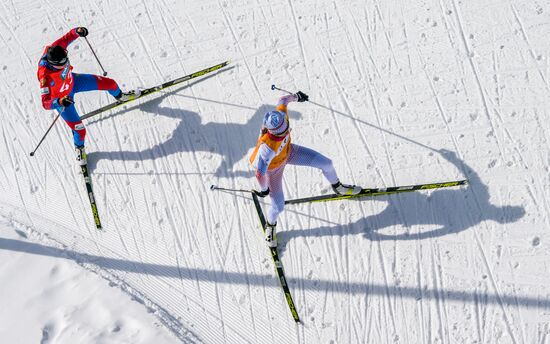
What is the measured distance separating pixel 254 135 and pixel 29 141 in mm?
3641

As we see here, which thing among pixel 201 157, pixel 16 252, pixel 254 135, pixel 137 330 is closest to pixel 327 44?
pixel 254 135

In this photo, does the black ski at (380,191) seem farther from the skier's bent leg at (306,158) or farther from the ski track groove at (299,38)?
the ski track groove at (299,38)

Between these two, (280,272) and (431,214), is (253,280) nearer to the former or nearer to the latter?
(280,272)

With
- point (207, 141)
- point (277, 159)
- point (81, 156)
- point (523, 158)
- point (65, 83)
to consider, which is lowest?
point (523, 158)

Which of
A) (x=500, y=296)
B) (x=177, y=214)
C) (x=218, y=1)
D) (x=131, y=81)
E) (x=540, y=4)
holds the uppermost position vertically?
(x=218, y=1)

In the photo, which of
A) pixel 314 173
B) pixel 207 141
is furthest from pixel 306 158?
pixel 207 141

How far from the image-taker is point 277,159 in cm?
579

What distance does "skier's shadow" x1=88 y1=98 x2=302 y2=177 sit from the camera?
7.60 metres

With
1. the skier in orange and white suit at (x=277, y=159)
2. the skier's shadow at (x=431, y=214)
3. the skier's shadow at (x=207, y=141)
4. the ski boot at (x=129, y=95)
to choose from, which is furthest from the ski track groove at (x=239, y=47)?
the skier's shadow at (x=431, y=214)

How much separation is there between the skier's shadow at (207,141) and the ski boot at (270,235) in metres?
1.13

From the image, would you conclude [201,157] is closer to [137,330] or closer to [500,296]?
[137,330]

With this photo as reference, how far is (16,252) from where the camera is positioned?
7379 millimetres

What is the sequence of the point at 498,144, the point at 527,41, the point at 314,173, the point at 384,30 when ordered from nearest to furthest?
the point at 498,144, the point at 314,173, the point at 527,41, the point at 384,30

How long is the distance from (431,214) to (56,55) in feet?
16.4
